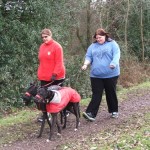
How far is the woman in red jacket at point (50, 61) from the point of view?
7.93m

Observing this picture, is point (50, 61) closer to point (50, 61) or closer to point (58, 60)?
point (50, 61)

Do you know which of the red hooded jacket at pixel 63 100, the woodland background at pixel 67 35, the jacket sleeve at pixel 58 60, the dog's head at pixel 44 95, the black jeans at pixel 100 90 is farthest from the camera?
the woodland background at pixel 67 35

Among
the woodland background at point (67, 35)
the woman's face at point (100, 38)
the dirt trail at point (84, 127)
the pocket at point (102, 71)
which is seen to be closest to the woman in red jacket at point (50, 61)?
the pocket at point (102, 71)

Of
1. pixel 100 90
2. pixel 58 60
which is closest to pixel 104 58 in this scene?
pixel 100 90

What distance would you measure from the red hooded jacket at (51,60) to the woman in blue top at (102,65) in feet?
1.83

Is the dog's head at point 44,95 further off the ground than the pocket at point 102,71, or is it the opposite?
the pocket at point 102,71

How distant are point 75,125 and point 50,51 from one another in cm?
173

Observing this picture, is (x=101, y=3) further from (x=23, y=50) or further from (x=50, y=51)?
(x=50, y=51)

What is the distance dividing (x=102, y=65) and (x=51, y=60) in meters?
1.11

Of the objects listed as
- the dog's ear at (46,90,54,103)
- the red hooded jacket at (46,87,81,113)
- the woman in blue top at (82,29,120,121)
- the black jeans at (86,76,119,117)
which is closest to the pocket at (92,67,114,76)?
the woman in blue top at (82,29,120,121)

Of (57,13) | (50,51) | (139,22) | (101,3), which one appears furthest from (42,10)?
(139,22)

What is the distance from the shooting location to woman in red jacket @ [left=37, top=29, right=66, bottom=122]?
312 inches

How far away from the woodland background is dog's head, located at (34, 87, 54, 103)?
4891 mm

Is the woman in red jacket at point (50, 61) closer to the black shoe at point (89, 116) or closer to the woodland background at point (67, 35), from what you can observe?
the black shoe at point (89, 116)
